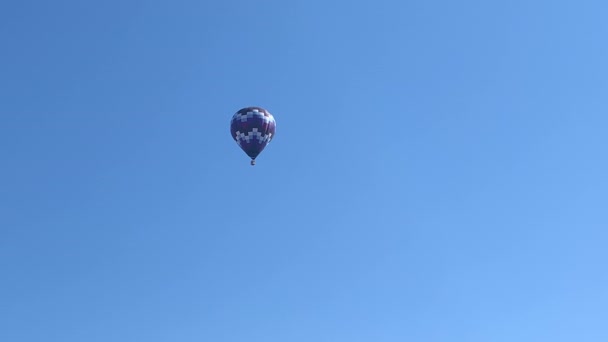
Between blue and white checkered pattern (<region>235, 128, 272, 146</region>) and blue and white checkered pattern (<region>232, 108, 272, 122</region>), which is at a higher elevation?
blue and white checkered pattern (<region>232, 108, 272, 122</region>)

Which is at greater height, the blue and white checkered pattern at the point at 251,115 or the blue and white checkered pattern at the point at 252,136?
the blue and white checkered pattern at the point at 251,115

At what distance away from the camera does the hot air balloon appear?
67125 millimetres

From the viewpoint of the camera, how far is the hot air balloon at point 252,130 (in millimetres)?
67125

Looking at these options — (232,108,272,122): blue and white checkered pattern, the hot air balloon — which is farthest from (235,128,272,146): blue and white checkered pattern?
(232,108,272,122): blue and white checkered pattern

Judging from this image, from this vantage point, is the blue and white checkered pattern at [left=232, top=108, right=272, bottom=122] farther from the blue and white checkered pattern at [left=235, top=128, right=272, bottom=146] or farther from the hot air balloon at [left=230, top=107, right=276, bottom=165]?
the blue and white checkered pattern at [left=235, top=128, right=272, bottom=146]

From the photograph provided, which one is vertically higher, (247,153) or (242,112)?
(242,112)

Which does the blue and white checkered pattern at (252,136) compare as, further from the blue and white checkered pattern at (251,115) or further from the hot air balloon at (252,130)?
the blue and white checkered pattern at (251,115)

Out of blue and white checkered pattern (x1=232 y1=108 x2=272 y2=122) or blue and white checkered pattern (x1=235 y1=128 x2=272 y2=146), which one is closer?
blue and white checkered pattern (x1=235 y1=128 x2=272 y2=146)

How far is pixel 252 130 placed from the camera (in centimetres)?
6700

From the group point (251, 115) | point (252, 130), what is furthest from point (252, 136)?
point (251, 115)

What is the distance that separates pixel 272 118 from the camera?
69.6m

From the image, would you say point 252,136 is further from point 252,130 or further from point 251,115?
point 251,115

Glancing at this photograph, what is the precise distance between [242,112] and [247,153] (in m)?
4.63

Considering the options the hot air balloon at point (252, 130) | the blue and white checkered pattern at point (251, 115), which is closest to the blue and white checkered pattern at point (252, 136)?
the hot air balloon at point (252, 130)
